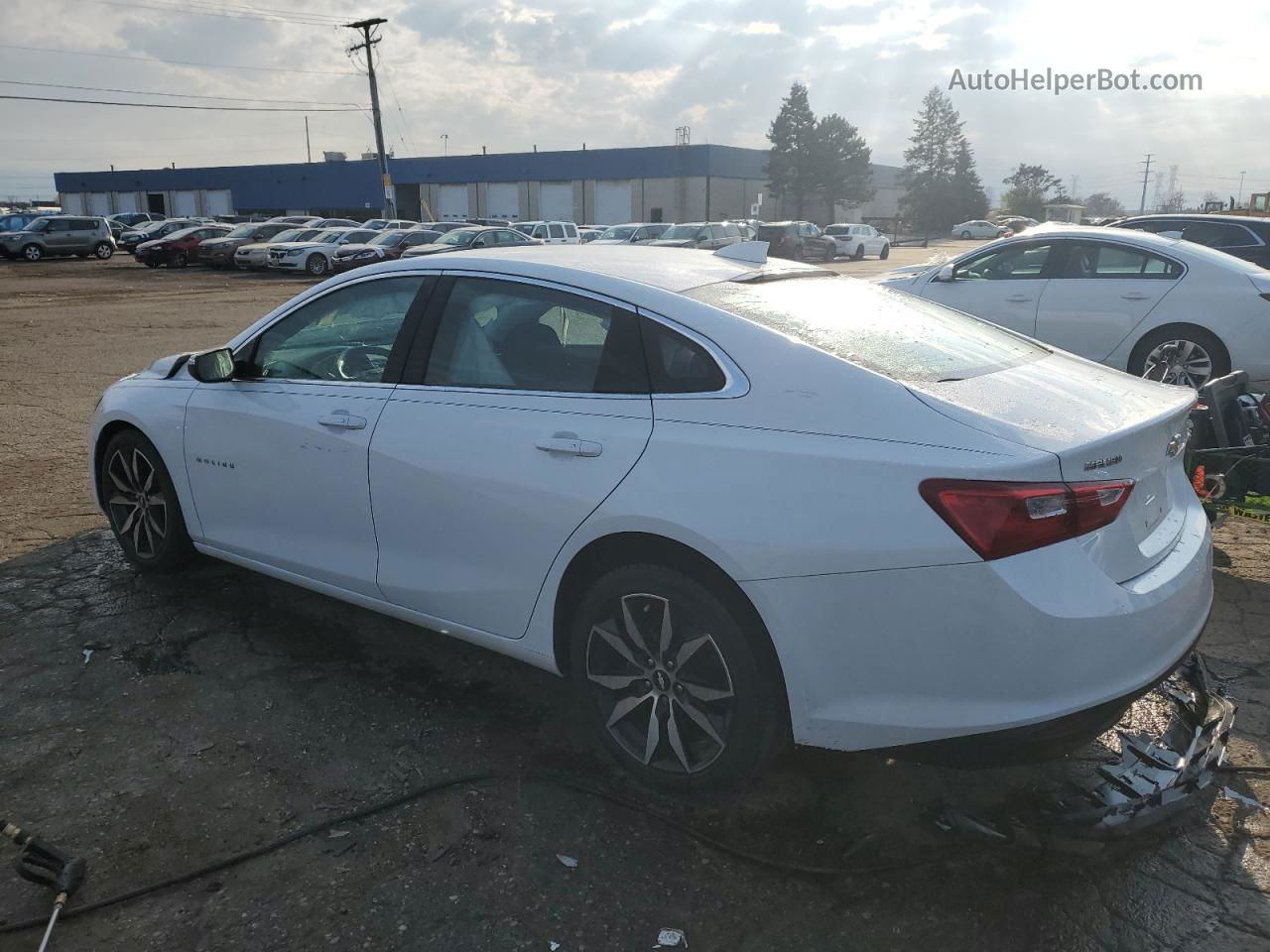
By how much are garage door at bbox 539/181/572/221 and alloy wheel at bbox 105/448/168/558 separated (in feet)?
215

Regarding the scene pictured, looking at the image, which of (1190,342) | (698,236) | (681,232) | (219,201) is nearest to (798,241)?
(698,236)

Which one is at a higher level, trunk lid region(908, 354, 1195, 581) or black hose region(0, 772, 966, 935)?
trunk lid region(908, 354, 1195, 581)

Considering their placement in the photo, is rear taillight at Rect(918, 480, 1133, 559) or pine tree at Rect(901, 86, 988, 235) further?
pine tree at Rect(901, 86, 988, 235)

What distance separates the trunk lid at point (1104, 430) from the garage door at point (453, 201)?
72203mm

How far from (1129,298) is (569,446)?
23.4 feet

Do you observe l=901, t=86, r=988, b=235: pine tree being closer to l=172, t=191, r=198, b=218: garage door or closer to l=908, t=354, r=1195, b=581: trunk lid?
l=172, t=191, r=198, b=218: garage door

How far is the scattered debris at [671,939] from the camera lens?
2488 mm

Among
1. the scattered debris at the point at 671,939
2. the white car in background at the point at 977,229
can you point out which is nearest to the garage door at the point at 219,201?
the white car in background at the point at 977,229

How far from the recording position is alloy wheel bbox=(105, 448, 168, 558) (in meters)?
4.70

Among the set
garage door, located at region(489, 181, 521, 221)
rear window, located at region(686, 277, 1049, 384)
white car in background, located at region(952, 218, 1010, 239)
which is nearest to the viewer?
rear window, located at region(686, 277, 1049, 384)

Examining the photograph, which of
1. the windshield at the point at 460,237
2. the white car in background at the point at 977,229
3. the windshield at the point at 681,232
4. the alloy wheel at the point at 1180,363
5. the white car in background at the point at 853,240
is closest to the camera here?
the alloy wheel at the point at 1180,363

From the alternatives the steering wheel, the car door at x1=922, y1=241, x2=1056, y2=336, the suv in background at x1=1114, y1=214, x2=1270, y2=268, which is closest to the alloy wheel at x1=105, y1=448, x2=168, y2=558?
the steering wheel

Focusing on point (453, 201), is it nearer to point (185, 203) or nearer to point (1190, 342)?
point (185, 203)

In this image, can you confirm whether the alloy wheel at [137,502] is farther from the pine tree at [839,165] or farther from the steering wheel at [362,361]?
the pine tree at [839,165]
